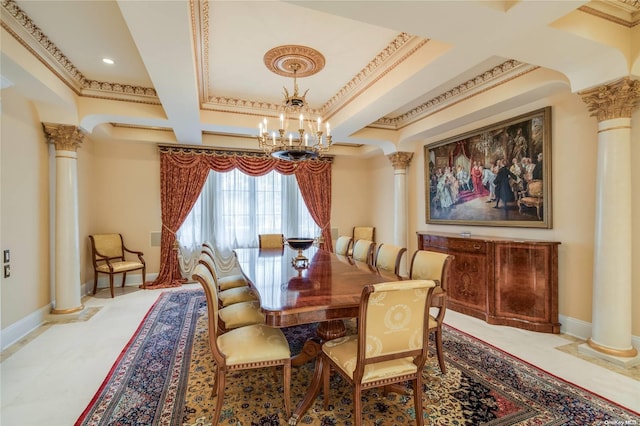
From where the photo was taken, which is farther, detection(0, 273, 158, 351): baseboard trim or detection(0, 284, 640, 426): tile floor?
detection(0, 273, 158, 351): baseboard trim

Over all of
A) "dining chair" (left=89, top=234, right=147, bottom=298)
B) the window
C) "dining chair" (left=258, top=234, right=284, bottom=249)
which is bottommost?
"dining chair" (left=89, top=234, right=147, bottom=298)

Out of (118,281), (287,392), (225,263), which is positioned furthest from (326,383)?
(118,281)

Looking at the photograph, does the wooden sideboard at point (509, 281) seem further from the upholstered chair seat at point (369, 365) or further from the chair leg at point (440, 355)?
the upholstered chair seat at point (369, 365)

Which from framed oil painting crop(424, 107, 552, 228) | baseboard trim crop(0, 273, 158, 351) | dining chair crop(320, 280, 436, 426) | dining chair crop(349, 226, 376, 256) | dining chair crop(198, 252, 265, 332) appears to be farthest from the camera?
dining chair crop(349, 226, 376, 256)

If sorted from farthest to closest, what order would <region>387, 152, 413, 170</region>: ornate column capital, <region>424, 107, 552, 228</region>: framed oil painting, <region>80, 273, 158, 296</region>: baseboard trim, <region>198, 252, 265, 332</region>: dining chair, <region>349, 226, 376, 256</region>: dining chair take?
1. <region>349, 226, 376, 256</region>: dining chair
2. <region>387, 152, 413, 170</region>: ornate column capital
3. <region>80, 273, 158, 296</region>: baseboard trim
4. <region>424, 107, 552, 228</region>: framed oil painting
5. <region>198, 252, 265, 332</region>: dining chair

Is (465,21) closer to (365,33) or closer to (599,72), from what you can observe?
(365,33)

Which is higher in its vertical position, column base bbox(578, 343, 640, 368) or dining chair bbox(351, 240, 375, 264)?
dining chair bbox(351, 240, 375, 264)

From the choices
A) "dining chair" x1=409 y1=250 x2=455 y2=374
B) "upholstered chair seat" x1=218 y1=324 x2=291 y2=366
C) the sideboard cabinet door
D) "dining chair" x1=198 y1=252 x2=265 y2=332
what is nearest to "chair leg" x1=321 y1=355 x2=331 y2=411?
"upholstered chair seat" x1=218 y1=324 x2=291 y2=366

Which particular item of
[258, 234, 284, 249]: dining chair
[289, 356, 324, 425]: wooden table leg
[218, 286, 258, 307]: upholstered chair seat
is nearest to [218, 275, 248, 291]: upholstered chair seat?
[218, 286, 258, 307]: upholstered chair seat

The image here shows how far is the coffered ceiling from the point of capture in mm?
1906

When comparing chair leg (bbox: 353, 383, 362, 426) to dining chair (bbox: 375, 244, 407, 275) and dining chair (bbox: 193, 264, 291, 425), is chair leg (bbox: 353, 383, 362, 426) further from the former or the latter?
dining chair (bbox: 375, 244, 407, 275)

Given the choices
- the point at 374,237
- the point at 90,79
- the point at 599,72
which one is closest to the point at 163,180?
the point at 90,79

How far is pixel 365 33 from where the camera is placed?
2.56 m

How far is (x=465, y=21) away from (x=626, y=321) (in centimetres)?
282
